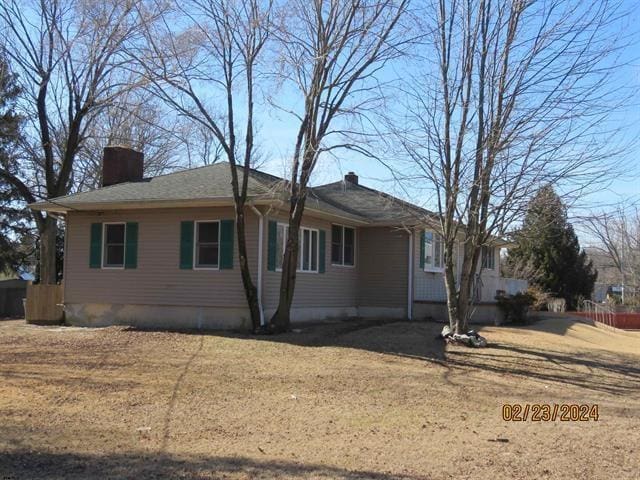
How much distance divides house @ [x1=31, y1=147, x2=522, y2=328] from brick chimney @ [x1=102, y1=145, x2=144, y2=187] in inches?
1.2

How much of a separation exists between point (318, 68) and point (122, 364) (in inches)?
305

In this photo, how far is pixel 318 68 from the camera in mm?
14500

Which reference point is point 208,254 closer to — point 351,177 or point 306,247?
point 306,247

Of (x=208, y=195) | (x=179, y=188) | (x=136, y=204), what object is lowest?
(x=136, y=204)

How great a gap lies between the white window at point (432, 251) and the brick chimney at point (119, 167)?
9621 mm

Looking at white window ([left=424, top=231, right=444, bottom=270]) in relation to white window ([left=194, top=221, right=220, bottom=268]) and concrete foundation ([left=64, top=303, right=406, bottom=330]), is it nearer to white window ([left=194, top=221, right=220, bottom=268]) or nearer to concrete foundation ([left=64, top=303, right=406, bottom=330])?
concrete foundation ([left=64, top=303, right=406, bottom=330])

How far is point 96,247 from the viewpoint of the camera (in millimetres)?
17516

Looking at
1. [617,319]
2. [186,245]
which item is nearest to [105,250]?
[186,245]

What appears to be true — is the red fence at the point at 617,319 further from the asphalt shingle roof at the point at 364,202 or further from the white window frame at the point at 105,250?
the white window frame at the point at 105,250

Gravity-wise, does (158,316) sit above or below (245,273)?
below

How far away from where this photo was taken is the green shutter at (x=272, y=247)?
1608 centimetres

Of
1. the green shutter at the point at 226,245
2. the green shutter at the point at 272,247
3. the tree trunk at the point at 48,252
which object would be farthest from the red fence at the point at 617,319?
the tree trunk at the point at 48,252

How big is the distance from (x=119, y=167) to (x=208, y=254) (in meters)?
5.64

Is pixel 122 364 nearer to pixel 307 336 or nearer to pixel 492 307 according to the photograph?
pixel 307 336
